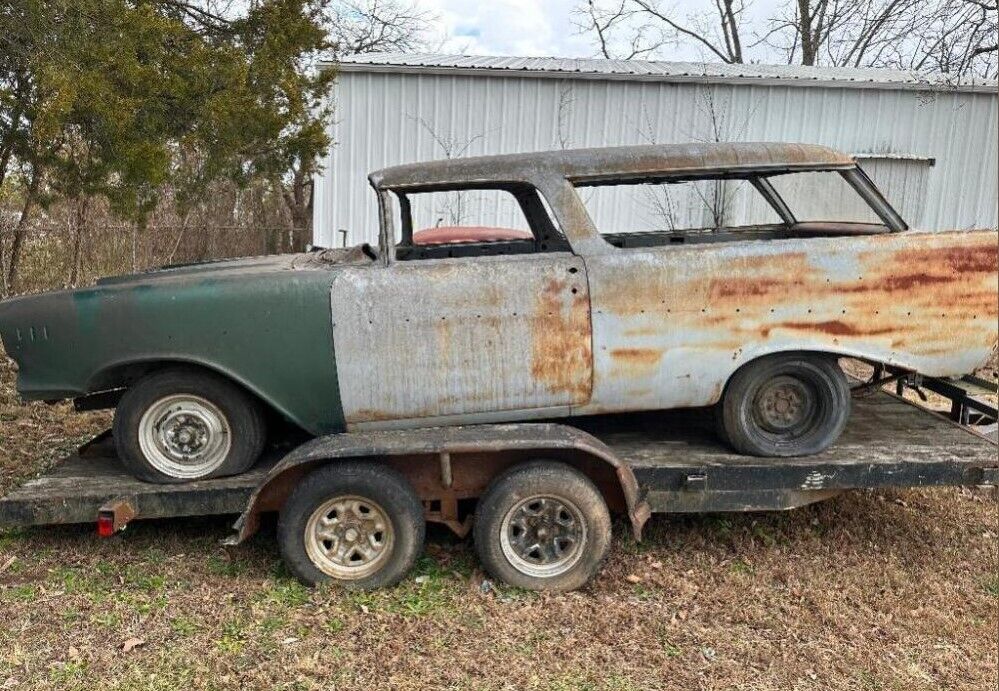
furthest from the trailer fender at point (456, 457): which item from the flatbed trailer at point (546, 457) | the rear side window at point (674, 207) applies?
the rear side window at point (674, 207)

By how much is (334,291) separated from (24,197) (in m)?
6.64

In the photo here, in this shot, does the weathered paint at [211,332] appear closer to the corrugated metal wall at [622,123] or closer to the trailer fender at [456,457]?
the trailer fender at [456,457]

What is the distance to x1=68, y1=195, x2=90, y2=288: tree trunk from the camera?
372 inches

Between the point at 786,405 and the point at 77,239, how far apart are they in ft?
28.5

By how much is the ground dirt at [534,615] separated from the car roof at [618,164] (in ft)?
6.36

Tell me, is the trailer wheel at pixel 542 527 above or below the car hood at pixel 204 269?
below

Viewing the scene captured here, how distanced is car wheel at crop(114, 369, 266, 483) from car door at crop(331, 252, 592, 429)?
0.59 m

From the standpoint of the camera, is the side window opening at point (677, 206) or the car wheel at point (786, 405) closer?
the car wheel at point (786, 405)

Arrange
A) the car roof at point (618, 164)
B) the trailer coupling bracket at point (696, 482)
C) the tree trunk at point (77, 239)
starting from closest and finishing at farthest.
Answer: the trailer coupling bracket at point (696, 482) < the car roof at point (618, 164) < the tree trunk at point (77, 239)

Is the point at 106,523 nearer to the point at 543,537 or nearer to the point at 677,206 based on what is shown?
the point at 543,537

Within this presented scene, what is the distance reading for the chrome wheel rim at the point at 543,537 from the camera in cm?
364

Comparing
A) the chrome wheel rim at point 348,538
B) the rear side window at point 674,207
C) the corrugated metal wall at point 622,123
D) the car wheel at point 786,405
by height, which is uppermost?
the corrugated metal wall at point 622,123

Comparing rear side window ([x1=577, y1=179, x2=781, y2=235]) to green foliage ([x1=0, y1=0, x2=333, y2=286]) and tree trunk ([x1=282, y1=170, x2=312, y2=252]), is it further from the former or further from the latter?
tree trunk ([x1=282, y1=170, x2=312, y2=252])

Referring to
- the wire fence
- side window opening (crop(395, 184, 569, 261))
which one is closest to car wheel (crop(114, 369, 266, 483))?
side window opening (crop(395, 184, 569, 261))
